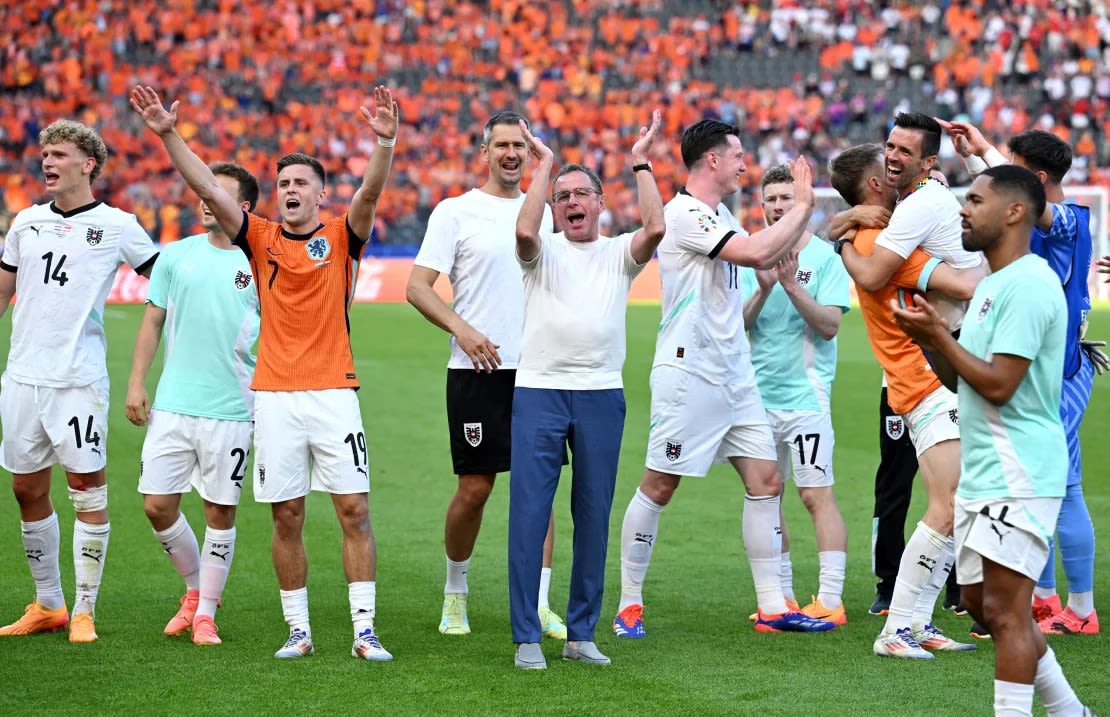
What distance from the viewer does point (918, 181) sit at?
676 cm

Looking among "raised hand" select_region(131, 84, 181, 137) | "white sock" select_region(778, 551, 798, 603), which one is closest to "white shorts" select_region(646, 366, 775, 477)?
"white sock" select_region(778, 551, 798, 603)

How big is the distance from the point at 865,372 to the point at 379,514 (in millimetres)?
9430

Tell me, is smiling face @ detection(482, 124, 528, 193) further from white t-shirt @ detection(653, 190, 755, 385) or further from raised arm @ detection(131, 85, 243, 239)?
raised arm @ detection(131, 85, 243, 239)

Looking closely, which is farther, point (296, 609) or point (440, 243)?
point (440, 243)

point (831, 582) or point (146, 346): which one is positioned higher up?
point (146, 346)

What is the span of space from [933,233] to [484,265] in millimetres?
2131

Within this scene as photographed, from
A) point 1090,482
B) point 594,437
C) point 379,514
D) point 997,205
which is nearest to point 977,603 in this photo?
point 997,205

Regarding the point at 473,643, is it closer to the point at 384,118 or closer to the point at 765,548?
the point at 765,548

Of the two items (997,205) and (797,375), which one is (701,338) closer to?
(797,375)

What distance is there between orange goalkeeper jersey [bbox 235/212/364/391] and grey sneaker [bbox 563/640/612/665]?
4.98 ft

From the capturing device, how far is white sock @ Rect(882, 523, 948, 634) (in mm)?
6605

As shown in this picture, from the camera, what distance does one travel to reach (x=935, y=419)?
6.65m

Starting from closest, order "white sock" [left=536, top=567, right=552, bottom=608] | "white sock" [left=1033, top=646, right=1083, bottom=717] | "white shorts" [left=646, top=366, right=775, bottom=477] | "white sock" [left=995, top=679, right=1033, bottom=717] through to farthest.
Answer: "white sock" [left=995, top=679, right=1033, bottom=717], "white sock" [left=1033, top=646, right=1083, bottom=717], "white shorts" [left=646, top=366, right=775, bottom=477], "white sock" [left=536, top=567, right=552, bottom=608]

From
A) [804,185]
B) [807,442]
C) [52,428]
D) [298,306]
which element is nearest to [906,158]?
[804,185]
